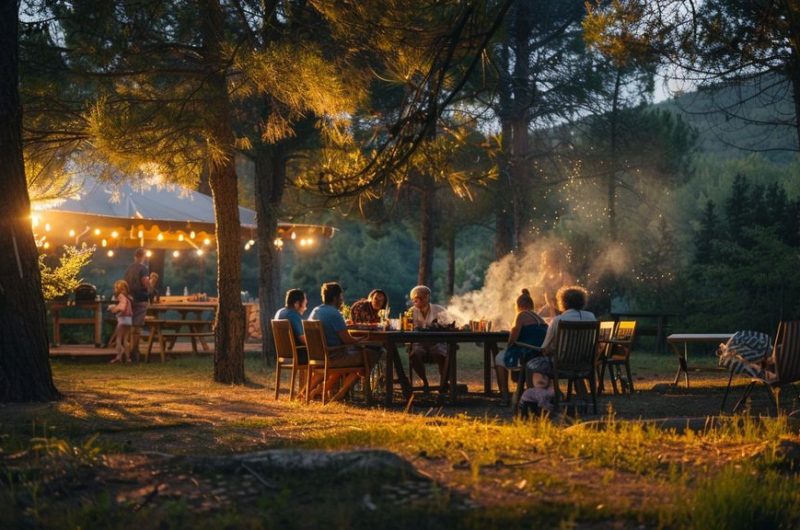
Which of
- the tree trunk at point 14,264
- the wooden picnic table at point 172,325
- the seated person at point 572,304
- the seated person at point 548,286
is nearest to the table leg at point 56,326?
the wooden picnic table at point 172,325

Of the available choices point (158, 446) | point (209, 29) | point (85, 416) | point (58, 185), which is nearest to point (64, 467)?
point (158, 446)

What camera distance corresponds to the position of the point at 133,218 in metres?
19.0

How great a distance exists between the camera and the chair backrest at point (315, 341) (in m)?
10.9

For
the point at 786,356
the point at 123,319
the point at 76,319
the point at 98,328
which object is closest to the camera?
the point at 786,356

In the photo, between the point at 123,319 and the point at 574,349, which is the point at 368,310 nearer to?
the point at 574,349

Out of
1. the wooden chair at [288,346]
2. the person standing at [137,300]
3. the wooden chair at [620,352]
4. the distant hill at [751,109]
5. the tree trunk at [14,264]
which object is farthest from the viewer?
the person standing at [137,300]

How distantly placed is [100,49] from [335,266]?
30859 millimetres

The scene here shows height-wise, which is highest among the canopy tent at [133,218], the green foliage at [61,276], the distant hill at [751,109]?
the distant hill at [751,109]

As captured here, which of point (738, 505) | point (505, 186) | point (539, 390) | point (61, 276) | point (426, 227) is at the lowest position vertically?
point (738, 505)

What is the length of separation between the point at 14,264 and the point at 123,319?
727 centimetres

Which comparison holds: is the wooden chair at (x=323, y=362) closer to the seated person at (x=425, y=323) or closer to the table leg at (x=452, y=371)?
the table leg at (x=452, y=371)

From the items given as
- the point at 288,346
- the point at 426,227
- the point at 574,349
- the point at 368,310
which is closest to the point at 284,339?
the point at 288,346

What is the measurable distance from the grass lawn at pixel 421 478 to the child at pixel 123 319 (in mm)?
8795

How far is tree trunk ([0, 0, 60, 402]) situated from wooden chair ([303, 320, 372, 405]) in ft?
8.02
